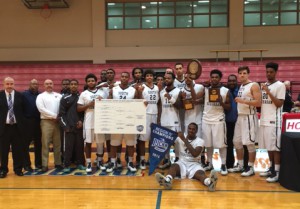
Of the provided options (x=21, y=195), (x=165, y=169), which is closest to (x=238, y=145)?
(x=165, y=169)

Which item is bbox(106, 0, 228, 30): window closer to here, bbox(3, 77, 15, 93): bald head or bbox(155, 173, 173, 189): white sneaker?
bbox(3, 77, 15, 93): bald head

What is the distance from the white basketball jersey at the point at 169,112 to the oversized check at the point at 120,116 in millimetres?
413

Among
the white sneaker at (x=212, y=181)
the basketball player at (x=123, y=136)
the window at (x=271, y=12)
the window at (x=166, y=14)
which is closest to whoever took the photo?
the white sneaker at (x=212, y=181)

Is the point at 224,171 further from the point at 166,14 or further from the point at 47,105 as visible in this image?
the point at 166,14

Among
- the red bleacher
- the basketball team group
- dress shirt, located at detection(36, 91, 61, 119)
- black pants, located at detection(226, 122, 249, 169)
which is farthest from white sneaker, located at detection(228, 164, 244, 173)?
the red bleacher

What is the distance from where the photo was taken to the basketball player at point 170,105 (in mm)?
6208

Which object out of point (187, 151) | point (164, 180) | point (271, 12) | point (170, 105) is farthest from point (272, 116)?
point (271, 12)

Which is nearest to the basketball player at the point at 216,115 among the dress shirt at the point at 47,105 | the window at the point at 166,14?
the dress shirt at the point at 47,105

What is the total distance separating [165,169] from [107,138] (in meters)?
1.34

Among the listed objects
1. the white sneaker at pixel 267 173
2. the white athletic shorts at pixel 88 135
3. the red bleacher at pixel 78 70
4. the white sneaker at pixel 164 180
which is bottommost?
the white sneaker at pixel 267 173

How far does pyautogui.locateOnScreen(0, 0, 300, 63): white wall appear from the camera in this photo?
1677 centimetres

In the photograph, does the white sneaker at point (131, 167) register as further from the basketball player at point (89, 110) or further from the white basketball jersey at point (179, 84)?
the white basketball jersey at point (179, 84)

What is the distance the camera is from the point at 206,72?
630 inches

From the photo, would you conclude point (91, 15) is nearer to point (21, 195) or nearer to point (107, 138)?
point (107, 138)
